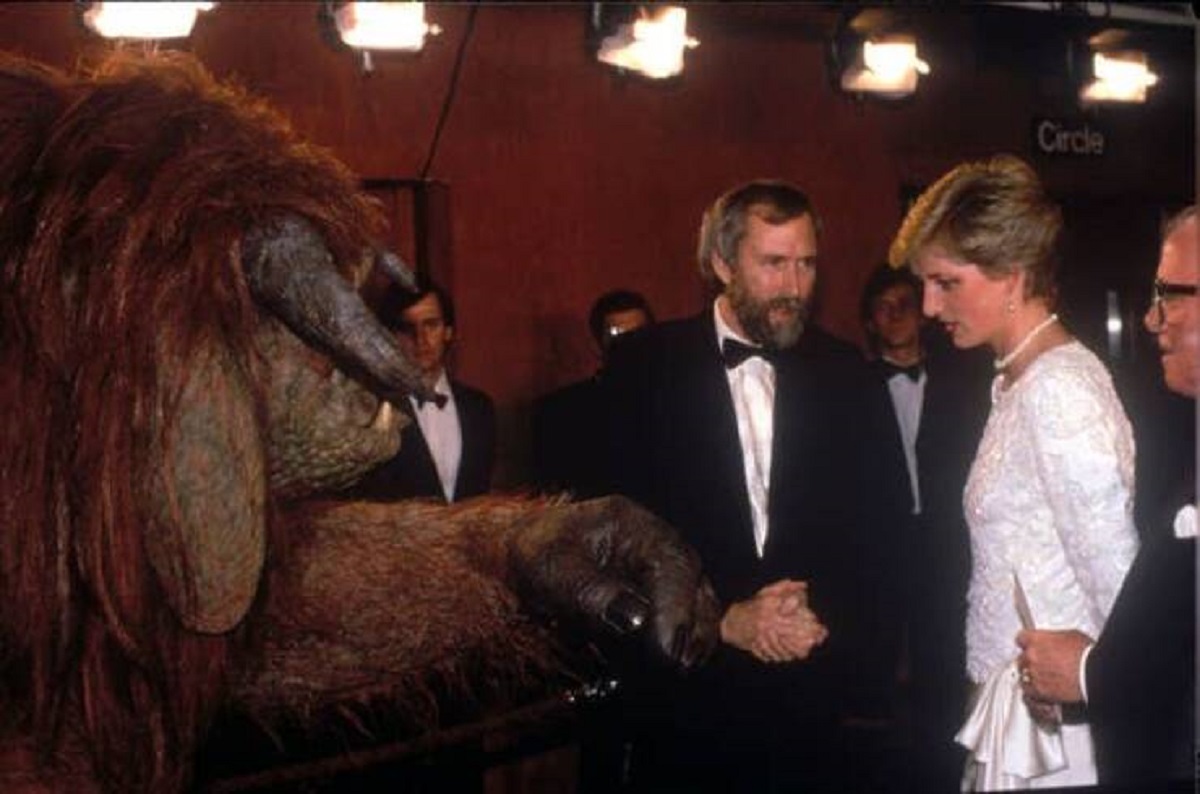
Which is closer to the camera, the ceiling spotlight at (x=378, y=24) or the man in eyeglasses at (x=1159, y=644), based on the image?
the man in eyeglasses at (x=1159, y=644)

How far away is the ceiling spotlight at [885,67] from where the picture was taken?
6980 mm

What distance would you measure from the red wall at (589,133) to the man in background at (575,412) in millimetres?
261

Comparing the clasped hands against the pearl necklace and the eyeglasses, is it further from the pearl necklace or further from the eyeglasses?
the eyeglasses

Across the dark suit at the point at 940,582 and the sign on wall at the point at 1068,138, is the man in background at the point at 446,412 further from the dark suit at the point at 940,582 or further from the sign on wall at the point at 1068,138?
the sign on wall at the point at 1068,138

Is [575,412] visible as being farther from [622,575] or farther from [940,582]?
[622,575]

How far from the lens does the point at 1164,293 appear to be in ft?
8.30

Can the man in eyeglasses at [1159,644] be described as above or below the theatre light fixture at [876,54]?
below

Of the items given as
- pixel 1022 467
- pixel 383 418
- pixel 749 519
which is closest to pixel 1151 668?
pixel 1022 467

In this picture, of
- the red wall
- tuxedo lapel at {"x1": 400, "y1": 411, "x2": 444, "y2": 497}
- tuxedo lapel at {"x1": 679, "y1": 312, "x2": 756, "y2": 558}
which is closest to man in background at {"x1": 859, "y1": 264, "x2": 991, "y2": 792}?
tuxedo lapel at {"x1": 679, "y1": 312, "x2": 756, "y2": 558}

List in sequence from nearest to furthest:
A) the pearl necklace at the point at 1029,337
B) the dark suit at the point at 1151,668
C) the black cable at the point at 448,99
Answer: the dark suit at the point at 1151,668 → the pearl necklace at the point at 1029,337 → the black cable at the point at 448,99

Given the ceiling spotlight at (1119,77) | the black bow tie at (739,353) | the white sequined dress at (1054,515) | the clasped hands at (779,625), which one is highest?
the ceiling spotlight at (1119,77)

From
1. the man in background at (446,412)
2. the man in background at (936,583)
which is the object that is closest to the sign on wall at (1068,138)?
the man in background at (446,412)

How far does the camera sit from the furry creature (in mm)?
1114

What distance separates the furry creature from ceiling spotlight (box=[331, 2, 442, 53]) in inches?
184
